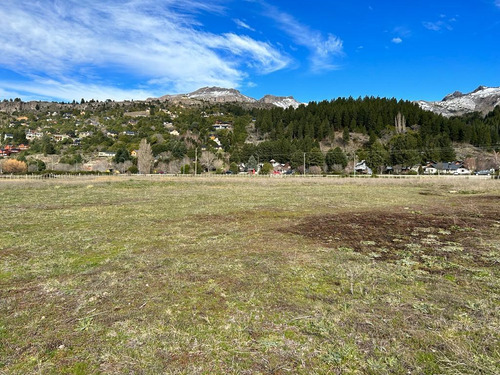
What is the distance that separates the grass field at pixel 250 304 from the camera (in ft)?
11.0

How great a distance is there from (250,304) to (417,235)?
821 cm

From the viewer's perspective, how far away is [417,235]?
10031 mm

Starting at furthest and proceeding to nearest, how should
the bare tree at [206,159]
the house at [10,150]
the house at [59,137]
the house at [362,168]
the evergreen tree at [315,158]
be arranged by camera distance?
the house at [59,137], the house at [10,150], the bare tree at [206,159], the house at [362,168], the evergreen tree at [315,158]

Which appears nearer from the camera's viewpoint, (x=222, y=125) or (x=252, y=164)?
(x=252, y=164)

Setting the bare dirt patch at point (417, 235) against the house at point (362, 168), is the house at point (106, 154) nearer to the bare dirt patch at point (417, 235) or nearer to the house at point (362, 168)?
the house at point (362, 168)

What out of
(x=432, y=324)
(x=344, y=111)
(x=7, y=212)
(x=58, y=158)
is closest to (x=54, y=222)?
(x=7, y=212)

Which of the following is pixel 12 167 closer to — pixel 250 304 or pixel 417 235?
pixel 250 304

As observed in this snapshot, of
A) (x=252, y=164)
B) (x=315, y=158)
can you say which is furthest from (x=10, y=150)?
(x=315, y=158)

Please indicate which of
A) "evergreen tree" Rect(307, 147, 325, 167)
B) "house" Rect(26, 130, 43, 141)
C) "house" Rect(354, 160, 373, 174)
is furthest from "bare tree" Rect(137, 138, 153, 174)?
"house" Rect(26, 130, 43, 141)

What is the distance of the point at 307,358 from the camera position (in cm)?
339

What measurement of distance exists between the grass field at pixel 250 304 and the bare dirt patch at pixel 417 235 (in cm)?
9

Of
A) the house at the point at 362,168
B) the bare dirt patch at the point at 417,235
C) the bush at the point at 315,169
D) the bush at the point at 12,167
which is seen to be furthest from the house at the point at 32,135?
the bare dirt patch at the point at 417,235

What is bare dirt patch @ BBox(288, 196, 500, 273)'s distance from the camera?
23.8 ft

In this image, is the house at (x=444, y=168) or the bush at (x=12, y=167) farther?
the house at (x=444, y=168)
